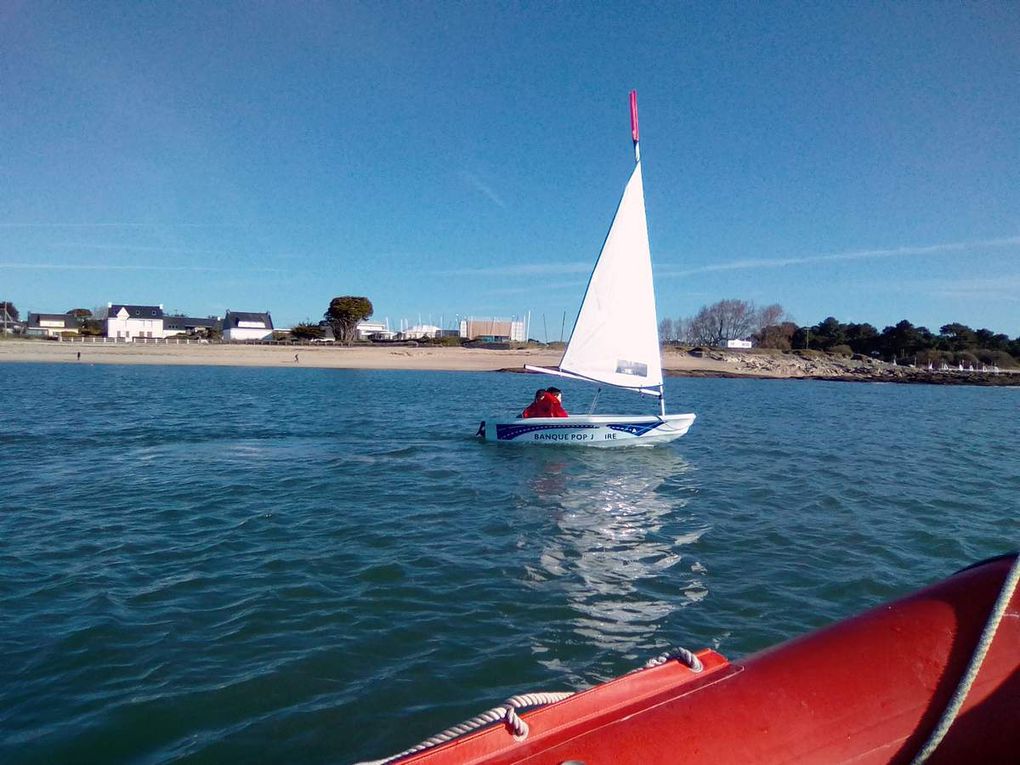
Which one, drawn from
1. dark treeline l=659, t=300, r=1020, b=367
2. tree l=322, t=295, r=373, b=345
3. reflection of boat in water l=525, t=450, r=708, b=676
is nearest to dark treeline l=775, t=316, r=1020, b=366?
dark treeline l=659, t=300, r=1020, b=367

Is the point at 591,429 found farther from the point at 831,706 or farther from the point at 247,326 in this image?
the point at 247,326

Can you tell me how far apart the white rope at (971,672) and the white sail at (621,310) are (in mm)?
14345

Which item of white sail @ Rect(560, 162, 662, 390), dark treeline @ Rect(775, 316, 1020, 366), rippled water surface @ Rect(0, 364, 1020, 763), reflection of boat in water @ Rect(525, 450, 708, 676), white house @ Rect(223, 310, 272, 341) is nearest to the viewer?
rippled water surface @ Rect(0, 364, 1020, 763)

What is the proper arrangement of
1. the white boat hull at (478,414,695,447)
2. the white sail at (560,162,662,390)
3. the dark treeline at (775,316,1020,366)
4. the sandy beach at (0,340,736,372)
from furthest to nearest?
the dark treeline at (775,316,1020,366) → the sandy beach at (0,340,736,372) → the white boat hull at (478,414,695,447) → the white sail at (560,162,662,390)

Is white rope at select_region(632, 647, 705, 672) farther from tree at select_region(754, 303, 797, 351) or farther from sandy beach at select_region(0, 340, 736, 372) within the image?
tree at select_region(754, 303, 797, 351)

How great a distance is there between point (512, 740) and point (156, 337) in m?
110

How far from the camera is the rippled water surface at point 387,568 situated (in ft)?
17.1

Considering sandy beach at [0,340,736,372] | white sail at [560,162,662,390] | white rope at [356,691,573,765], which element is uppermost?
white sail at [560,162,662,390]

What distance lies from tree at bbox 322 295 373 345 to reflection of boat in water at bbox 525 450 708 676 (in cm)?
7988

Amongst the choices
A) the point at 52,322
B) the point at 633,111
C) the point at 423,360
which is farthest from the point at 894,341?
the point at 52,322

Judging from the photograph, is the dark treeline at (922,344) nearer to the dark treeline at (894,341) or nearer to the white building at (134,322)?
the dark treeline at (894,341)

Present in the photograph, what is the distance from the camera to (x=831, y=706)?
9.36ft

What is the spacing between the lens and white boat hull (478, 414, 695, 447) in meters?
17.8

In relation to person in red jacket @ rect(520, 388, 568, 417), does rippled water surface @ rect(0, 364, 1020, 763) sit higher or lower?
lower
